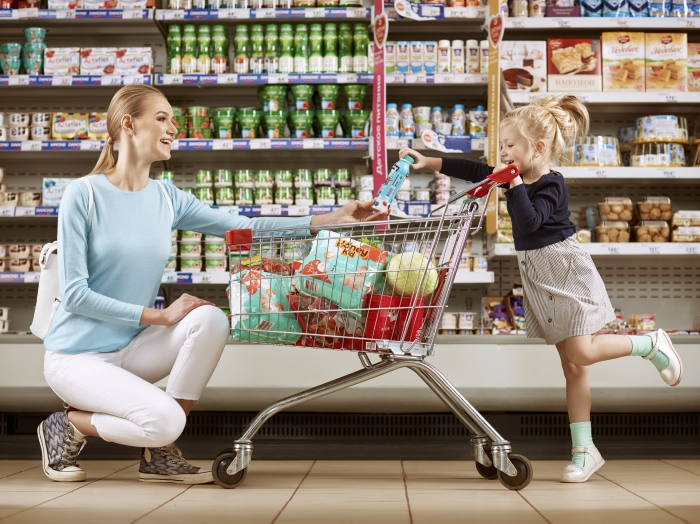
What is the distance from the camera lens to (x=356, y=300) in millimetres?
2215

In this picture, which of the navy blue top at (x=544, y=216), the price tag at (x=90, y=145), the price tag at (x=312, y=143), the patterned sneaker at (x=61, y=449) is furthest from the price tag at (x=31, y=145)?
the navy blue top at (x=544, y=216)

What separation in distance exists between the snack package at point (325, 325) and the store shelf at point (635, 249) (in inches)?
63.1

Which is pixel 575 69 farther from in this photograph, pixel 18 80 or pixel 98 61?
pixel 18 80

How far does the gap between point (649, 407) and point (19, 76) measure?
3302mm

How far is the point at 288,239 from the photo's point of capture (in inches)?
95.6

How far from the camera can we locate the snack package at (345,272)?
221 cm

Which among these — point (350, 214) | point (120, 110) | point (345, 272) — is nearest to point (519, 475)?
point (345, 272)

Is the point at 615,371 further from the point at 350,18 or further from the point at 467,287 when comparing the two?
the point at 350,18

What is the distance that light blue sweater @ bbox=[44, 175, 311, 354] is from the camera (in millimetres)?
2373

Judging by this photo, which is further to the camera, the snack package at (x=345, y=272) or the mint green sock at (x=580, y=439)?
the mint green sock at (x=580, y=439)

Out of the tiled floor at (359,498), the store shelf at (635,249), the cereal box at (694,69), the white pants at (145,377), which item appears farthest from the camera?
the cereal box at (694,69)

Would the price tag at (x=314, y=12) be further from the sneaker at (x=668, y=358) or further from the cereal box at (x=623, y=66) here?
the sneaker at (x=668, y=358)

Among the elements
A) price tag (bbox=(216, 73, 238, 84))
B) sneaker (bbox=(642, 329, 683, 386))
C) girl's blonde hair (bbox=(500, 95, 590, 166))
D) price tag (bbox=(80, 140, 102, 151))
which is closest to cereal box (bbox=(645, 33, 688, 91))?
girl's blonde hair (bbox=(500, 95, 590, 166))

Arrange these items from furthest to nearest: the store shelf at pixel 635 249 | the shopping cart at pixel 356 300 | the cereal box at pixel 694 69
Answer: the cereal box at pixel 694 69, the store shelf at pixel 635 249, the shopping cart at pixel 356 300
